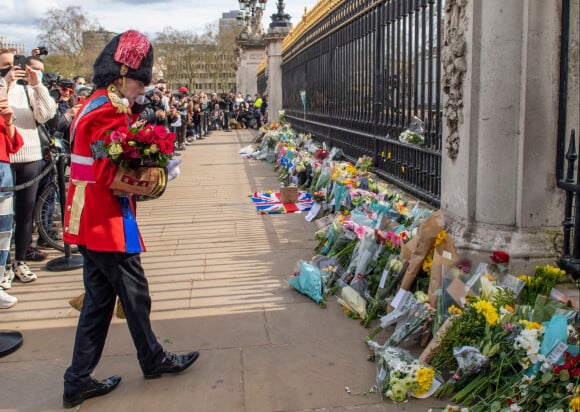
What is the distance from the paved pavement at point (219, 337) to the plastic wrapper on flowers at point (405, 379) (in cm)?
5

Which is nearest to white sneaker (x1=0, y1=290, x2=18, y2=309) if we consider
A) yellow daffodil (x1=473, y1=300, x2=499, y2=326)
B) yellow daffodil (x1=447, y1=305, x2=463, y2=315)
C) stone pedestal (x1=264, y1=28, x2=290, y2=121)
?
yellow daffodil (x1=447, y1=305, x2=463, y2=315)

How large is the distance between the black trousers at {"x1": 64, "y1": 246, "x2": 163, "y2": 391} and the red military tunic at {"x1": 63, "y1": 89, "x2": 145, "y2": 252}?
94mm

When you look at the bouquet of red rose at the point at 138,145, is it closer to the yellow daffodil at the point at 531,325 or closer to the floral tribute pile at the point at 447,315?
the floral tribute pile at the point at 447,315

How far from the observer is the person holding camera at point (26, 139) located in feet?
18.7

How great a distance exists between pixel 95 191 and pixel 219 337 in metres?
1.47

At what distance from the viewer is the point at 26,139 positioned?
571 cm

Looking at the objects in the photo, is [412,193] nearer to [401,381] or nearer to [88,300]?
[401,381]

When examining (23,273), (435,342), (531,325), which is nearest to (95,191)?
(435,342)

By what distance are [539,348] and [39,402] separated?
2699mm

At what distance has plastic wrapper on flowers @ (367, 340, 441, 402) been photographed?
338cm

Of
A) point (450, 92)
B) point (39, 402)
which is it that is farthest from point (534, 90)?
point (39, 402)

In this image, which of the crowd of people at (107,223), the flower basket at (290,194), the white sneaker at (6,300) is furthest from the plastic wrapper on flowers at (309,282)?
the flower basket at (290,194)

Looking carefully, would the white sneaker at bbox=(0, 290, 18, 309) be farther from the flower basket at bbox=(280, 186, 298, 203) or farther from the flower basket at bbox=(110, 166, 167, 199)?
the flower basket at bbox=(280, 186, 298, 203)

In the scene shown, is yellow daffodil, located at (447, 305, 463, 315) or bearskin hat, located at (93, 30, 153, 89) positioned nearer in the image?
bearskin hat, located at (93, 30, 153, 89)
